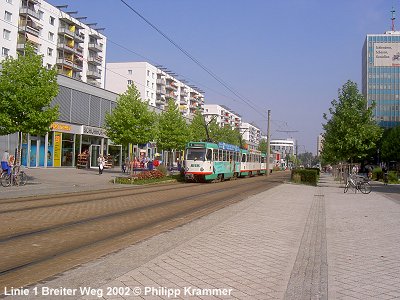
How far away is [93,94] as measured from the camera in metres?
47.1

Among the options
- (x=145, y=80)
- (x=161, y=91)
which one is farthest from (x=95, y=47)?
(x=161, y=91)

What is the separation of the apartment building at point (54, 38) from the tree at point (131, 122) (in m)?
23.3

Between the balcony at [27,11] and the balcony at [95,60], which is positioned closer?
the balcony at [27,11]

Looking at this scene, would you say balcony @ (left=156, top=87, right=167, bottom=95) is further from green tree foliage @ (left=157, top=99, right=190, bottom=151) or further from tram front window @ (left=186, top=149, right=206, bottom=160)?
tram front window @ (left=186, top=149, right=206, bottom=160)

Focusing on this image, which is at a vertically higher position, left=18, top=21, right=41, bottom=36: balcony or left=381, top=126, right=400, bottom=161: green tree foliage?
left=18, top=21, right=41, bottom=36: balcony

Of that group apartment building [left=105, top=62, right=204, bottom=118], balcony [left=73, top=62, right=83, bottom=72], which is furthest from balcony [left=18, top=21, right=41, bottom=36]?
apartment building [left=105, top=62, right=204, bottom=118]

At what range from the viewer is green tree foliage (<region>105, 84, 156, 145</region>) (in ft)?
98.9

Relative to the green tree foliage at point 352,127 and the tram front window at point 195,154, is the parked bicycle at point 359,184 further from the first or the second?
the tram front window at point 195,154

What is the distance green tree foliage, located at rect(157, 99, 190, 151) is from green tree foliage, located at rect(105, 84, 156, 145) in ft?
33.4

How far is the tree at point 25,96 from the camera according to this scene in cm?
2086

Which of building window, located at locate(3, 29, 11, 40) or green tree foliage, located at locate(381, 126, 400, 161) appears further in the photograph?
green tree foliage, located at locate(381, 126, 400, 161)

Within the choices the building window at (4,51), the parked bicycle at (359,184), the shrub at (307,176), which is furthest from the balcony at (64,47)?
the parked bicycle at (359,184)

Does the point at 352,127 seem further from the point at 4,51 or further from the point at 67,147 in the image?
the point at 4,51

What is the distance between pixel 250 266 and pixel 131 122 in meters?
24.6
